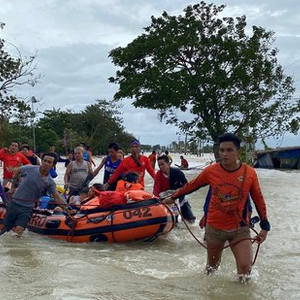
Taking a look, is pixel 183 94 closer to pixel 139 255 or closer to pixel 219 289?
pixel 139 255

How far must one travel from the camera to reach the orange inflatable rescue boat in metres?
7.07

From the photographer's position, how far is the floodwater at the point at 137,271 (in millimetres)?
4777

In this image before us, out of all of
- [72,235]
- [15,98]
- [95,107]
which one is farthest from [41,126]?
[72,235]

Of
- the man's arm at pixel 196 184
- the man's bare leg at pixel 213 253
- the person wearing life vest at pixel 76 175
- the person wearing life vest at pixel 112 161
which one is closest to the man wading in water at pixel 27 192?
the person wearing life vest at pixel 76 175

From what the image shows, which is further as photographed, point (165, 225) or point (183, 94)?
point (183, 94)

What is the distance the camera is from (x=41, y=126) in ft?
213

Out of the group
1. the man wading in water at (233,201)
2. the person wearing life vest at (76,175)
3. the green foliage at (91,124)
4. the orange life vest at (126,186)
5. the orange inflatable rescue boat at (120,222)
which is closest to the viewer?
the man wading in water at (233,201)

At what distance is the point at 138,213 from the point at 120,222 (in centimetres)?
30

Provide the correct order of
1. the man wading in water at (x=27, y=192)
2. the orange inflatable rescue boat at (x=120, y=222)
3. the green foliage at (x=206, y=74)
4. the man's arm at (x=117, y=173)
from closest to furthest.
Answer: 1. the man wading in water at (x=27, y=192)
2. the orange inflatable rescue boat at (x=120, y=222)
3. the man's arm at (x=117, y=173)
4. the green foliage at (x=206, y=74)

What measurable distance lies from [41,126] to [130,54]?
3861cm

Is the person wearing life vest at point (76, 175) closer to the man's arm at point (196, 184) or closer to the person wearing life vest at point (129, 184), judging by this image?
the person wearing life vest at point (129, 184)

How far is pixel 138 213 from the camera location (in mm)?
7070

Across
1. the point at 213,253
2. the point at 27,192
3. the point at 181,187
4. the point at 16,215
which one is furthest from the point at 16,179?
the point at 213,253

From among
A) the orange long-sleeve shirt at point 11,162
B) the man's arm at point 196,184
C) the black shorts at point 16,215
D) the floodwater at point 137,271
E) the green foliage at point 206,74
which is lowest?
the floodwater at point 137,271
